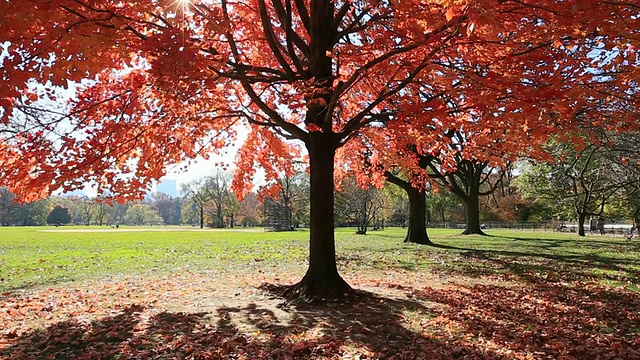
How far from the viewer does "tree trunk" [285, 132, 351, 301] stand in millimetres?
7441

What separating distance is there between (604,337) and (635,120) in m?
5.63

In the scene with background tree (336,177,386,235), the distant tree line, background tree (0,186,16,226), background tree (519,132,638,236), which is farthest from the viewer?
background tree (0,186,16,226)

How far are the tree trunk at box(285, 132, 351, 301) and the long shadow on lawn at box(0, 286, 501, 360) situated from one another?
33.1 inches

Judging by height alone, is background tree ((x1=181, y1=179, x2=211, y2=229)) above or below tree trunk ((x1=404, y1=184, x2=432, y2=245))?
above

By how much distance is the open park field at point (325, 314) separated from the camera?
4.76 meters

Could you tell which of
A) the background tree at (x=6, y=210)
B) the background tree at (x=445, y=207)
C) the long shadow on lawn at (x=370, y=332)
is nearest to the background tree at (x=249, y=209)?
the background tree at (x=445, y=207)

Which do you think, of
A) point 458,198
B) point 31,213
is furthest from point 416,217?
point 31,213

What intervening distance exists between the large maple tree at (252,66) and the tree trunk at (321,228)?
0.07 ft

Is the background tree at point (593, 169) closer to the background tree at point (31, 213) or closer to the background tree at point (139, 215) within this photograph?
the background tree at point (31, 213)

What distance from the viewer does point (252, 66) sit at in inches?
301

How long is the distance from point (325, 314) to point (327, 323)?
1.75ft

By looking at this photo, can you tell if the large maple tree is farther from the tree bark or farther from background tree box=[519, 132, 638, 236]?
the tree bark

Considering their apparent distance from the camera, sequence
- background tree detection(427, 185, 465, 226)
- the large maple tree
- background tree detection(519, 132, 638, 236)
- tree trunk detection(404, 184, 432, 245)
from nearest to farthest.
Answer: the large maple tree < background tree detection(519, 132, 638, 236) < tree trunk detection(404, 184, 432, 245) < background tree detection(427, 185, 465, 226)

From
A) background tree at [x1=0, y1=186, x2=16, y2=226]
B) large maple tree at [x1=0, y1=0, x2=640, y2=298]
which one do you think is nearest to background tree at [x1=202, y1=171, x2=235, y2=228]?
background tree at [x1=0, y1=186, x2=16, y2=226]
